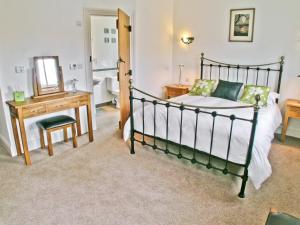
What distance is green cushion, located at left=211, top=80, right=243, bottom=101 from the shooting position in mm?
4453

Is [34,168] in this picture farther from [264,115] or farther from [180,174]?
[264,115]

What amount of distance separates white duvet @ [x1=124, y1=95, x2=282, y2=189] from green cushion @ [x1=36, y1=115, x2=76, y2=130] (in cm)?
95

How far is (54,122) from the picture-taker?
149 inches

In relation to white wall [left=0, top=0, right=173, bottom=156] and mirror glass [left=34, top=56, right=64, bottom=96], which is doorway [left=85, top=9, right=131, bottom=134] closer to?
white wall [left=0, top=0, right=173, bottom=156]

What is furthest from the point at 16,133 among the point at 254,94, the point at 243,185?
the point at 254,94

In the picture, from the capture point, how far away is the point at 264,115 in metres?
3.70

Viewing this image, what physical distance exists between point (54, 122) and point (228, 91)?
Answer: 3036 millimetres

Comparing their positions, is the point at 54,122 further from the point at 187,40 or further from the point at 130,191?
the point at 187,40

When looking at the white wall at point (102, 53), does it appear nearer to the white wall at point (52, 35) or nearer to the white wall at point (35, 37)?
the white wall at point (52, 35)

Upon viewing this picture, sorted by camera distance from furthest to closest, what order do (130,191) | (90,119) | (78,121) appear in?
(78,121)
(90,119)
(130,191)

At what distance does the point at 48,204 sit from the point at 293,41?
4.57 m

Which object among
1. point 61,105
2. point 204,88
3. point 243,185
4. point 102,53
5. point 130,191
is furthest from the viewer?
point 102,53

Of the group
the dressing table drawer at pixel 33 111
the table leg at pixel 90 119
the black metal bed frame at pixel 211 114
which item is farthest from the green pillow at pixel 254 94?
the dressing table drawer at pixel 33 111

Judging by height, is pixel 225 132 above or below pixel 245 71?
below
